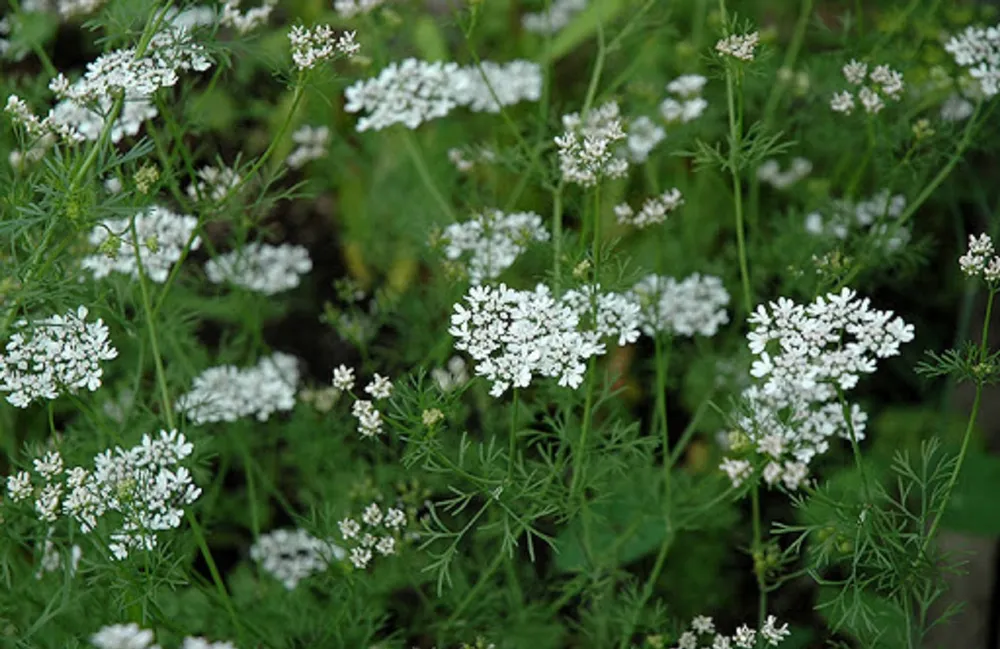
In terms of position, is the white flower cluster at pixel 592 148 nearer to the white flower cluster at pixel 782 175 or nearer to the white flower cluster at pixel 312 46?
the white flower cluster at pixel 312 46

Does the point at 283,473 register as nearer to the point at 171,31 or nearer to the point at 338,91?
the point at 338,91

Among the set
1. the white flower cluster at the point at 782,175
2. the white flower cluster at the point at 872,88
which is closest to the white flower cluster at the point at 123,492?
the white flower cluster at the point at 872,88

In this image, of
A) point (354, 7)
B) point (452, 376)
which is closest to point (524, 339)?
point (452, 376)

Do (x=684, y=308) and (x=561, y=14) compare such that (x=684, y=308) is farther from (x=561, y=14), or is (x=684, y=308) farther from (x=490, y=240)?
(x=561, y=14)

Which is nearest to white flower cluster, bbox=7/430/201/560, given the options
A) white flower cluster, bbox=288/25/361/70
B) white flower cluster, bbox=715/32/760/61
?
white flower cluster, bbox=288/25/361/70

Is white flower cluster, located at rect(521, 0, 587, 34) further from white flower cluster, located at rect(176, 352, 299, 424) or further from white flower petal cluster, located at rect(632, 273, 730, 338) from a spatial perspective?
white flower cluster, located at rect(176, 352, 299, 424)

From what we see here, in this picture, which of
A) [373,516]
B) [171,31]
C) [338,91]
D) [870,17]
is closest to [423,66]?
[171,31]
